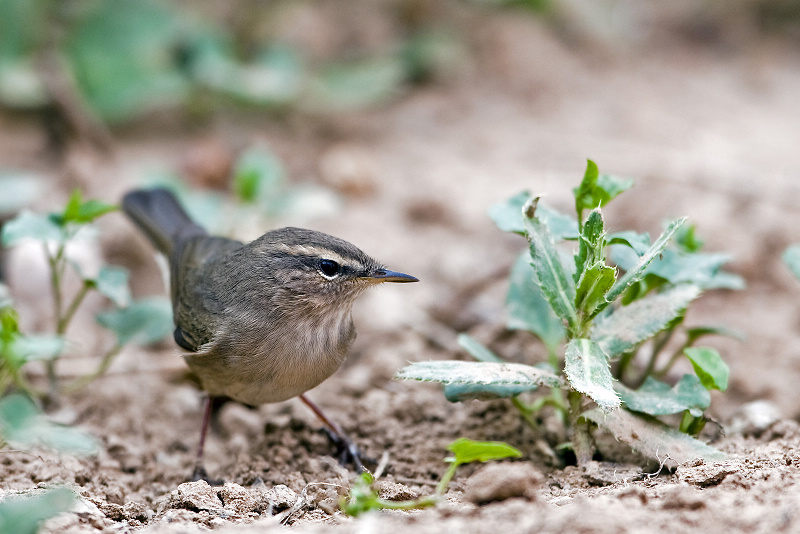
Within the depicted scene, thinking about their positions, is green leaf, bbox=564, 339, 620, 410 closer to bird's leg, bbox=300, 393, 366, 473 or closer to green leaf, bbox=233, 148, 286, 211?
bird's leg, bbox=300, 393, 366, 473

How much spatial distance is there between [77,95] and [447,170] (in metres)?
3.31

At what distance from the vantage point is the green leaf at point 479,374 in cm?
351

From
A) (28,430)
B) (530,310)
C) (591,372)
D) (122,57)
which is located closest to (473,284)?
(530,310)

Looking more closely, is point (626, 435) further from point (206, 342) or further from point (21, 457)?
point (21, 457)

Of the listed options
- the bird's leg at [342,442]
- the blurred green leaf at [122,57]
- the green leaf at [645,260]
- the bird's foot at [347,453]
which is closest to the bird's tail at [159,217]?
the bird's leg at [342,442]

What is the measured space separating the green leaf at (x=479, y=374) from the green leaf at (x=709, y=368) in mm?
617

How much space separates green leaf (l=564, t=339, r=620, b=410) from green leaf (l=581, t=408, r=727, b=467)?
26cm

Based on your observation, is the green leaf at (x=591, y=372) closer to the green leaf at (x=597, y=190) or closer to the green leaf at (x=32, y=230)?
the green leaf at (x=597, y=190)

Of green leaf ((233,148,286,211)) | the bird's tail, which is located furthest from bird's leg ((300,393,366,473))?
green leaf ((233,148,286,211))

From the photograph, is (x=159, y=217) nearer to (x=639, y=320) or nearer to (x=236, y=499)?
(x=236, y=499)

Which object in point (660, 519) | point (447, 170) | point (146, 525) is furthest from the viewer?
point (447, 170)

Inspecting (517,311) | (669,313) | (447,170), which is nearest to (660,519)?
(669,313)

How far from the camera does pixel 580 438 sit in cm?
389

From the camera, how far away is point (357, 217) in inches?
268
